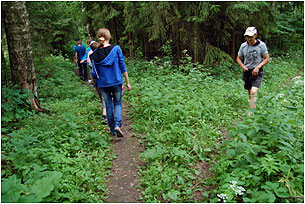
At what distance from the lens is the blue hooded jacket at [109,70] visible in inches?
177

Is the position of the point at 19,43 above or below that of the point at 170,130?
above

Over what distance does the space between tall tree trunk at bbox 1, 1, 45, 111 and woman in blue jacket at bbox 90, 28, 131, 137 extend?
235 centimetres

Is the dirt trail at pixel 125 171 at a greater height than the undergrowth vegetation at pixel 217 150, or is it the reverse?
the undergrowth vegetation at pixel 217 150

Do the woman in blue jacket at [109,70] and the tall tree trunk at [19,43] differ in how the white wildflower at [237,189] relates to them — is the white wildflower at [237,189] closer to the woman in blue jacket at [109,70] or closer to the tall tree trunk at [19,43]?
the woman in blue jacket at [109,70]

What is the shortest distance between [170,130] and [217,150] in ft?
3.31

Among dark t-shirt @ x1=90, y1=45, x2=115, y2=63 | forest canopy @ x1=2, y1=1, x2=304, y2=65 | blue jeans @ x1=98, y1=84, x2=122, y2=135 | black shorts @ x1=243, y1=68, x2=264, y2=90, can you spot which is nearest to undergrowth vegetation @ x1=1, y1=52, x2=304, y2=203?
blue jeans @ x1=98, y1=84, x2=122, y2=135

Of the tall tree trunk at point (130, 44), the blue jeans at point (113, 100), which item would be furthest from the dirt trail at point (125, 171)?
the tall tree trunk at point (130, 44)

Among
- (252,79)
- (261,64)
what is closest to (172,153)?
(252,79)

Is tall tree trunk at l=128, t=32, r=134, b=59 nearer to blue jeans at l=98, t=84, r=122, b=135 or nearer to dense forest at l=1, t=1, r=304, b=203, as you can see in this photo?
dense forest at l=1, t=1, r=304, b=203

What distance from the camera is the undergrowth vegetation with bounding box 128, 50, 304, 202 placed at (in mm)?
3008

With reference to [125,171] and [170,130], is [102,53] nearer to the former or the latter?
[170,130]

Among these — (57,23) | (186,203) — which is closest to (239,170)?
(186,203)

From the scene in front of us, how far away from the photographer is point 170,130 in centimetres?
471

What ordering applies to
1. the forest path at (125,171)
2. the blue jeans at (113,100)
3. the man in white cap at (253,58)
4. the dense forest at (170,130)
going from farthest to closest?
1. the man in white cap at (253,58)
2. the blue jeans at (113,100)
3. the forest path at (125,171)
4. the dense forest at (170,130)
